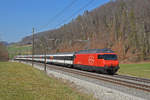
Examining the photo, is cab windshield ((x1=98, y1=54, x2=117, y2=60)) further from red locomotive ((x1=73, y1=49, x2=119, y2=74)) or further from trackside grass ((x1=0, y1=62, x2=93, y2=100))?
trackside grass ((x1=0, y1=62, x2=93, y2=100))

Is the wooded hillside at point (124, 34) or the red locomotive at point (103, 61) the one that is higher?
the wooded hillside at point (124, 34)

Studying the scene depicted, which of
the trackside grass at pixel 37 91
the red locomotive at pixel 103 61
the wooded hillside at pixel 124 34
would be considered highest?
the wooded hillside at pixel 124 34

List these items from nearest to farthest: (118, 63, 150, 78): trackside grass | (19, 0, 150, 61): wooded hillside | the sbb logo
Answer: (118, 63, 150, 78): trackside grass, the sbb logo, (19, 0, 150, 61): wooded hillside

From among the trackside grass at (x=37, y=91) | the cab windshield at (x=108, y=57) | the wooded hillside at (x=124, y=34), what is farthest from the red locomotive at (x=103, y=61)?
the wooded hillside at (x=124, y=34)

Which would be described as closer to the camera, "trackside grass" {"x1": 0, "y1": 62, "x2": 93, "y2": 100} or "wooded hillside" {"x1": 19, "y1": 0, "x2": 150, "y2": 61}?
"trackside grass" {"x1": 0, "y1": 62, "x2": 93, "y2": 100}

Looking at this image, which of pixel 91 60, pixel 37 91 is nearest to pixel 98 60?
pixel 91 60

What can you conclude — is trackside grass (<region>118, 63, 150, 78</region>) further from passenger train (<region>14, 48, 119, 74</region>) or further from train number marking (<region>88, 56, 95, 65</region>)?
train number marking (<region>88, 56, 95, 65</region>)

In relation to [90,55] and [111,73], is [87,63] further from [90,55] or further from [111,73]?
[111,73]

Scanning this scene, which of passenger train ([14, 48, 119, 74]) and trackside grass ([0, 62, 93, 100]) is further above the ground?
passenger train ([14, 48, 119, 74])

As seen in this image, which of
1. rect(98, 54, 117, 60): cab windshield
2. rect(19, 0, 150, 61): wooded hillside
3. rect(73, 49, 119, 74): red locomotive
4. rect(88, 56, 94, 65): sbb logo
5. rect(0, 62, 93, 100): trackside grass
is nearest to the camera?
rect(0, 62, 93, 100): trackside grass

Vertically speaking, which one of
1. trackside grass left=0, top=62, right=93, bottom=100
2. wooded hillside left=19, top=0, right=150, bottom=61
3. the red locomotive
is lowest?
trackside grass left=0, top=62, right=93, bottom=100

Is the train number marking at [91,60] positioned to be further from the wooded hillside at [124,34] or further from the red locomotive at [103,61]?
the wooded hillside at [124,34]

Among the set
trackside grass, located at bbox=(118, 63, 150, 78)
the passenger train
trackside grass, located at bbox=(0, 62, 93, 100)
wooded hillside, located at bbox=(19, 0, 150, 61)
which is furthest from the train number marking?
wooded hillside, located at bbox=(19, 0, 150, 61)

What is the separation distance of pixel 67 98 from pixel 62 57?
35.3 meters
